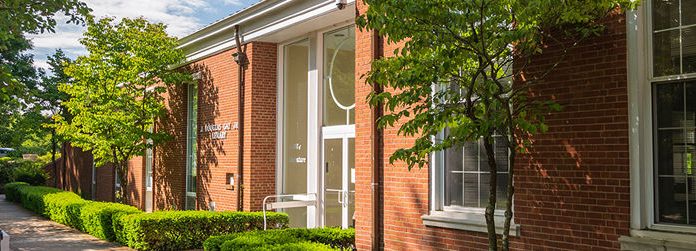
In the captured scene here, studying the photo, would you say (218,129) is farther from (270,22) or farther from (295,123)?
(270,22)

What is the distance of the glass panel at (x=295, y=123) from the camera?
1403 centimetres

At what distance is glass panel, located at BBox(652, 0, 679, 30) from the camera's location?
620 centimetres

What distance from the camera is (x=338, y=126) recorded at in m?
12.8

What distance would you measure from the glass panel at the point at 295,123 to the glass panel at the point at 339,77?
0.87m

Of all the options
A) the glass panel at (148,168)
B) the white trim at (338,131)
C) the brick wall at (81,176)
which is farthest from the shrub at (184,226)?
the brick wall at (81,176)

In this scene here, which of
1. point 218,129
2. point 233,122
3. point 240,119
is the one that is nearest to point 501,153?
point 240,119

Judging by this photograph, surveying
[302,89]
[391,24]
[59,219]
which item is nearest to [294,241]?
[391,24]

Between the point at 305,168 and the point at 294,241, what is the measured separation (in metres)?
4.82

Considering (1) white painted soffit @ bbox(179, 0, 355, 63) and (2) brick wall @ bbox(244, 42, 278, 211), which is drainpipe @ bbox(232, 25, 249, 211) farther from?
(1) white painted soffit @ bbox(179, 0, 355, 63)

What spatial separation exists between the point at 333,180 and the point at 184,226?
10.1 ft

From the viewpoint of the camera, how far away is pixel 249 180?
14234 mm

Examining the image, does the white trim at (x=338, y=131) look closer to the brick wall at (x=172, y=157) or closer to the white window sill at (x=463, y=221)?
the white window sill at (x=463, y=221)

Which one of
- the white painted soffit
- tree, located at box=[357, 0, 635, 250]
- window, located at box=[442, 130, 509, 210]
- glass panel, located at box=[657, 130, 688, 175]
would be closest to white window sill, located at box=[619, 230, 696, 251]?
glass panel, located at box=[657, 130, 688, 175]

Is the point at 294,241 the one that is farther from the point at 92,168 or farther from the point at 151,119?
the point at 92,168
